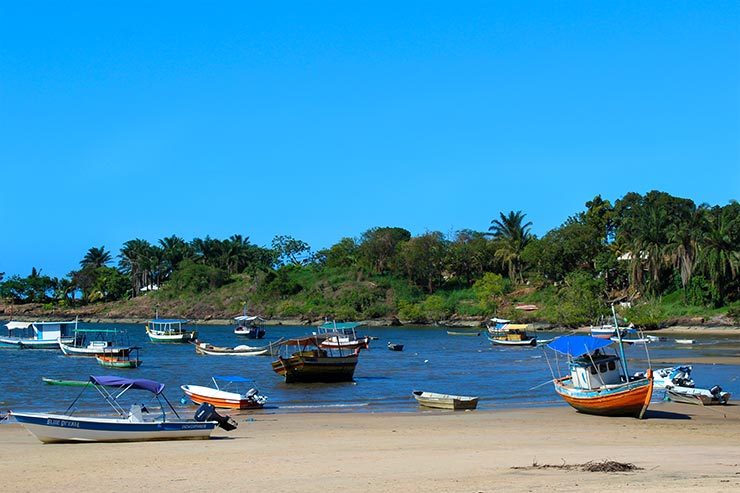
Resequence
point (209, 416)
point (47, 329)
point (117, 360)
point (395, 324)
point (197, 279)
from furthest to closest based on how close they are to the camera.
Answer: point (197, 279), point (395, 324), point (47, 329), point (117, 360), point (209, 416)

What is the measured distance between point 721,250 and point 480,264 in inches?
1990

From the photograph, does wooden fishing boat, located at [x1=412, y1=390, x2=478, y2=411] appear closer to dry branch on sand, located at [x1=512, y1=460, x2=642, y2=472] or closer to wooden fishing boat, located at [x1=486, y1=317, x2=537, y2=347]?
dry branch on sand, located at [x1=512, y1=460, x2=642, y2=472]

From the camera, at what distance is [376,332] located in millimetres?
121188

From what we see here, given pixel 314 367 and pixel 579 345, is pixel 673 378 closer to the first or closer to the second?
pixel 579 345

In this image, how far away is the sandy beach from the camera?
57.8ft

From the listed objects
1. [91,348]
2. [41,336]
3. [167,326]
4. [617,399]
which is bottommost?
[617,399]

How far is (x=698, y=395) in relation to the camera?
122 feet

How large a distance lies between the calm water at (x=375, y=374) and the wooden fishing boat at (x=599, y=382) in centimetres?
598

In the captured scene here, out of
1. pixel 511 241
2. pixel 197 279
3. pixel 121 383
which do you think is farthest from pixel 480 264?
pixel 121 383

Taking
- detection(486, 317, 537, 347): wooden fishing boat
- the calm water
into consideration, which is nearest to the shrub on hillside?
the calm water

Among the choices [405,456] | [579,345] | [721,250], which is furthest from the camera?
[721,250]

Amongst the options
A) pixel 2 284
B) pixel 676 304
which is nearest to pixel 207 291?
pixel 2 284

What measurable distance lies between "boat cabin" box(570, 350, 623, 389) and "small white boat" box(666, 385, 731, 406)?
19.1 feet

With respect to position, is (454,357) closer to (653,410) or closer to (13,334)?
(653,410)
